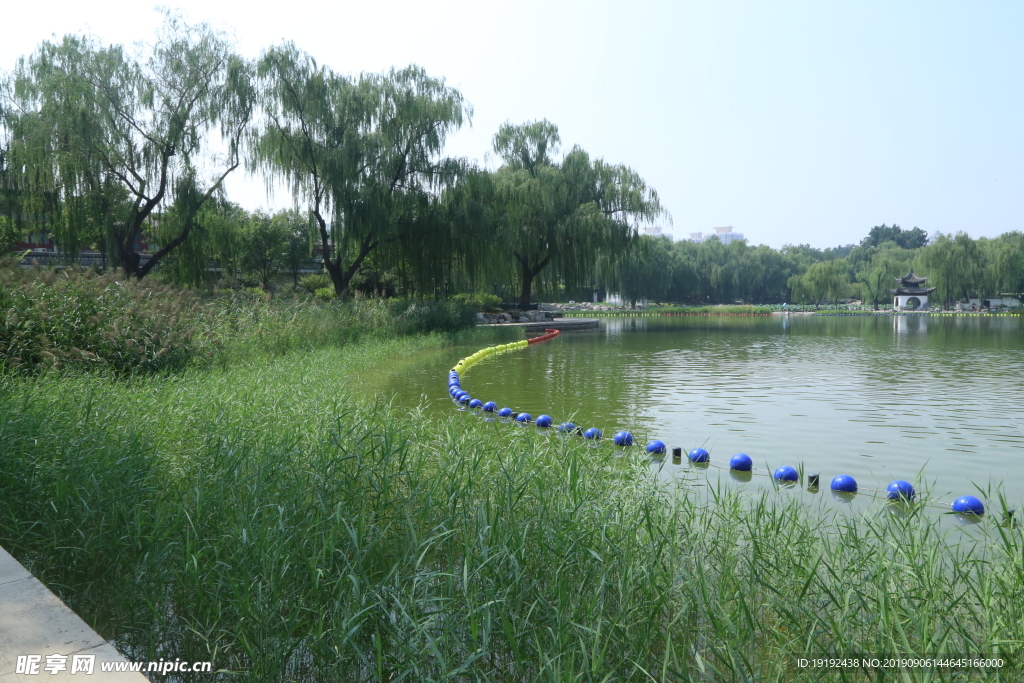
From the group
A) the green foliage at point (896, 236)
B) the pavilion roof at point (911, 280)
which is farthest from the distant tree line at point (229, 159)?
the green foliage at point (896, 236)

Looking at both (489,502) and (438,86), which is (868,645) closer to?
(489,502)

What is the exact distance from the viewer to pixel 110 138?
56.2 feet

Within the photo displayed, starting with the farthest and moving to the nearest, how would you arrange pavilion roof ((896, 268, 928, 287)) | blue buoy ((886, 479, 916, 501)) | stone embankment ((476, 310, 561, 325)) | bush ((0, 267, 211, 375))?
pavilion roof ((896, 268, 928, 287)) < stone embankment ((476, 310, 561, 325)) < bush ((0, 267, 211, 375)) < blue buoy ((886, 479, 916, 501))

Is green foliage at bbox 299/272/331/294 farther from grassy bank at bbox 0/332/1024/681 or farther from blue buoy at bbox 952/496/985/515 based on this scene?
blue buoy at bbox 952/496/985/515

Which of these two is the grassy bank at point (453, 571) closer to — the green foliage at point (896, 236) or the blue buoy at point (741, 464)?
the blue buoy at point (741, 464)

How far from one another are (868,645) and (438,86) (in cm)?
1922

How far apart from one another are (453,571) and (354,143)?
16580mm

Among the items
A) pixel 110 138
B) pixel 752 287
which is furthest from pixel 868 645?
pixel 752 287

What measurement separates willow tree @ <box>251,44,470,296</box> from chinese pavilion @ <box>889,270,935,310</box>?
5087cm

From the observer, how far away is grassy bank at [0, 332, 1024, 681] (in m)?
2.37

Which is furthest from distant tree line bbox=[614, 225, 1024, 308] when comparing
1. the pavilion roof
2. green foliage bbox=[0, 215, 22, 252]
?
green foliage bbox=[0, 215, 22, 252]

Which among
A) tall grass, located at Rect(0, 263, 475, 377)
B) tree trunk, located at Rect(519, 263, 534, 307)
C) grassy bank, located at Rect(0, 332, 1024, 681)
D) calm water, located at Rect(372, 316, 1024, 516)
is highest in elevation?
tree trunk, located at Rect(519, 263, 534, 307)

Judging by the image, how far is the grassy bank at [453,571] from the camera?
2.37m

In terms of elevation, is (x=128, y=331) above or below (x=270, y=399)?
above
